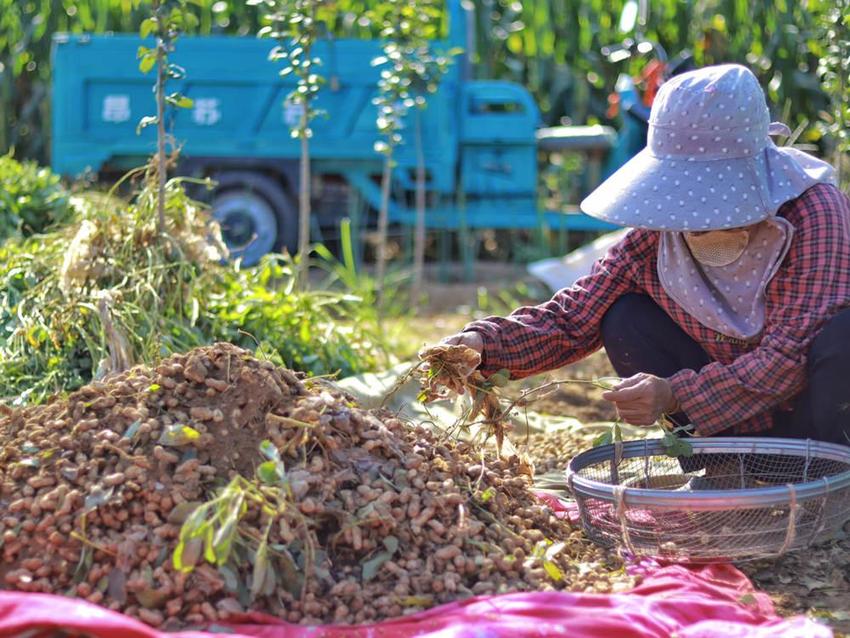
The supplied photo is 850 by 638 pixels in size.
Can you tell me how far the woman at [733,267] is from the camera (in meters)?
2.47

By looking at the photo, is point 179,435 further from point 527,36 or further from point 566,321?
point 527,36

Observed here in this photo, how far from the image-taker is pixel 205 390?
244 centimetres

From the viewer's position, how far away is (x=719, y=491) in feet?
7.37

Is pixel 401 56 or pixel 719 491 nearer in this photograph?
pixel 719 491

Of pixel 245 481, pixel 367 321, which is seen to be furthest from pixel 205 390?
pixel 367 321

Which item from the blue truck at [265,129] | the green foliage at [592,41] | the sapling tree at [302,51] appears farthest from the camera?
the green foliage at [592,41]

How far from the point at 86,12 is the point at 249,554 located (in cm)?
771

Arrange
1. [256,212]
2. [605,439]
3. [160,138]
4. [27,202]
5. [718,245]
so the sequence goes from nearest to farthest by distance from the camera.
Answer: [718,245]
[605,439]
[160,138]
[27,202]
[256,212]

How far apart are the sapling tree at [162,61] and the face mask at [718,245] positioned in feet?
5.82

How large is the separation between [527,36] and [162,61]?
591cm

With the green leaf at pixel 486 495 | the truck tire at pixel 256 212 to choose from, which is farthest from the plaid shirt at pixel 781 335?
the truck tire at pixel 256 212

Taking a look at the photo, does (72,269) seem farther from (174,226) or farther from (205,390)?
(205,390)

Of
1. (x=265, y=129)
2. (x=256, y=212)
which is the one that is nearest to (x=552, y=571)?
(x=256, y=212)

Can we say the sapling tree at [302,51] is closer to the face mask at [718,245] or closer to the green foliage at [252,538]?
the face mask at [718,245]
